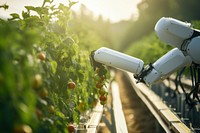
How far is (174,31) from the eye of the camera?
4398mm

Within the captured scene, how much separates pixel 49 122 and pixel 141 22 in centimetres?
6794

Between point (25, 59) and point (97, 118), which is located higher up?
point (97, 118)

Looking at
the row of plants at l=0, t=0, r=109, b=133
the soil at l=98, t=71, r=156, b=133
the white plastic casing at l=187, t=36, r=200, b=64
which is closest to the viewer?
the row of plants at l=0, t=0, r=109, b=133

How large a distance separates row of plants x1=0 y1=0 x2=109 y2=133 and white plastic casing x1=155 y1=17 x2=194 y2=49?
854mm

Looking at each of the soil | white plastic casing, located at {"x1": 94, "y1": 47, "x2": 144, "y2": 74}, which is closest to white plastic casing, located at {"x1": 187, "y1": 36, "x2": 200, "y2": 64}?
white plastic casing, located at {"x1": 94, "y1": 47, "x2": 144, "y2": 74}

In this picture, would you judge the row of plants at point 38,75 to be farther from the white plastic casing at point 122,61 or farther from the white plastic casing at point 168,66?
the white plastic casing at point 168,66

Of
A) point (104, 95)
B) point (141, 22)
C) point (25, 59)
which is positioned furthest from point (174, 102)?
point (141, 22)

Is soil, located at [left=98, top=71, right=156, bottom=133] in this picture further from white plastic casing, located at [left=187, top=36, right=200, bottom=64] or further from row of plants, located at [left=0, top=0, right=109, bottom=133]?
white plastic casing, located at [left=187, top=36, right=200, bottom=64]

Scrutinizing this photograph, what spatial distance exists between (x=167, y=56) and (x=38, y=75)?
7.70 feet

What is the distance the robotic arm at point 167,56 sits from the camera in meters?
4.38

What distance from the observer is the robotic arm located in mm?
4379

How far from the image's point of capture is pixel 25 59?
2236 mm

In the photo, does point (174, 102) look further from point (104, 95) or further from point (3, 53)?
point (3, 53)

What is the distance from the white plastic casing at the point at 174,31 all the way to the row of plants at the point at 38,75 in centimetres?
85
